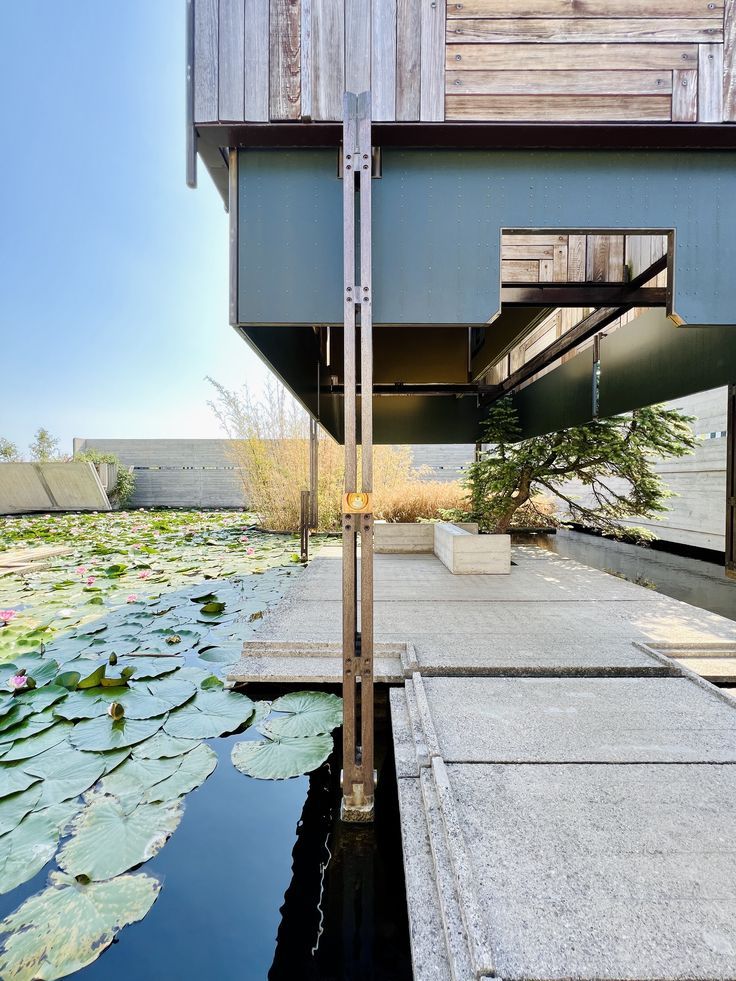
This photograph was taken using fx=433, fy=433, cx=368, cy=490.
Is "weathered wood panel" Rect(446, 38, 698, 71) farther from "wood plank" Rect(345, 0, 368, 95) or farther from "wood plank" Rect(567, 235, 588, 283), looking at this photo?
"wood plank" Rect(567, 235, 588, 283)

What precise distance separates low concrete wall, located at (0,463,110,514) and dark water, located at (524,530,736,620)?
965 cm

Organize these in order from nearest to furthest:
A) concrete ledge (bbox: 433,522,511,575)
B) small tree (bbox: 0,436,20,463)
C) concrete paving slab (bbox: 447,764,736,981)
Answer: concrete paving slab (bbox: 447,764,736,981), concrete ledge (bbox: 433,522,511,575), small tree (bbox: 0,436,20,463)

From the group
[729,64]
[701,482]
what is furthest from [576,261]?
[701,482]

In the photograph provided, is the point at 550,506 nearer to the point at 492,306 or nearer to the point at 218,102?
the point at 492,306

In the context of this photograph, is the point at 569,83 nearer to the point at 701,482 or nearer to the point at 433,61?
the point at 433,61

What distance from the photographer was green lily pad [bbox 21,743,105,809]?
4.16 ft

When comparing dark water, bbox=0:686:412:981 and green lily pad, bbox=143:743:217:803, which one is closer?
dark water, bbox=0:686:412:981

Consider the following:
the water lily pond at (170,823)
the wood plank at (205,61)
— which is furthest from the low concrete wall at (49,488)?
the wood plank at (205,61)

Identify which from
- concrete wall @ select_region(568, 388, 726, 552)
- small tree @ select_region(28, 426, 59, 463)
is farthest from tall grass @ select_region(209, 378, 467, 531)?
small tree @ select_region(28, 426, 59, 463)

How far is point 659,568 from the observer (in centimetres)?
520

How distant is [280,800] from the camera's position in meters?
1.41

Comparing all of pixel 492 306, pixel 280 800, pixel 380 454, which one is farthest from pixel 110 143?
pixel 280 800

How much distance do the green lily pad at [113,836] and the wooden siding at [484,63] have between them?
218 cm

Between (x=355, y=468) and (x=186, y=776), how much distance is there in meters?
1.12
